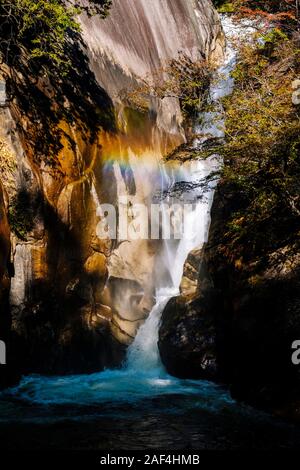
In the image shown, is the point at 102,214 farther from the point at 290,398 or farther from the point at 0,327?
the point at 290,398

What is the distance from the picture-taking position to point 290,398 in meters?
7.12

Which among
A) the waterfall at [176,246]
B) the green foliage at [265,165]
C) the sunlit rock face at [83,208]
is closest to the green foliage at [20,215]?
the sunlit rock face at [83,208]

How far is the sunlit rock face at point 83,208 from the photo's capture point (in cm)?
981

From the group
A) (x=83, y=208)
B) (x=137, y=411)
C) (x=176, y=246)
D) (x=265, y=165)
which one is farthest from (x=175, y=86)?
(x=137, y=411)

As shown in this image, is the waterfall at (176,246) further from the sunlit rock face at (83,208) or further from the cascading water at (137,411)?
the sunlit rock face at (83,208)

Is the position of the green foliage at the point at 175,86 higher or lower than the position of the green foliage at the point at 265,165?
higher

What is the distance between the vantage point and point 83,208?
11438 mm

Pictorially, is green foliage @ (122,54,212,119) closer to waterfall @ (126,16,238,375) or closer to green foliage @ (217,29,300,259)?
waterfall @ (126,16,238,375)

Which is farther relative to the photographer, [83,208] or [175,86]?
[175,86]

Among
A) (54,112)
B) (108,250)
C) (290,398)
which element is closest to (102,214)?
(108,250)

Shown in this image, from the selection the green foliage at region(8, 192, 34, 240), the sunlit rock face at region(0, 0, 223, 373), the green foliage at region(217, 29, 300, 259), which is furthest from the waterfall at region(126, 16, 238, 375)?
the green foliage at region(8, 192, 34, 240)

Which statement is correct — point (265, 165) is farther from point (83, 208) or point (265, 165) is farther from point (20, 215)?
point (20, 215)

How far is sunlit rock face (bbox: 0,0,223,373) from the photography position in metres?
9.81

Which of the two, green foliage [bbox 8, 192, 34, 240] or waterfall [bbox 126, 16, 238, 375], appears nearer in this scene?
green foliage [bbox 8, 192, 34, 240]
